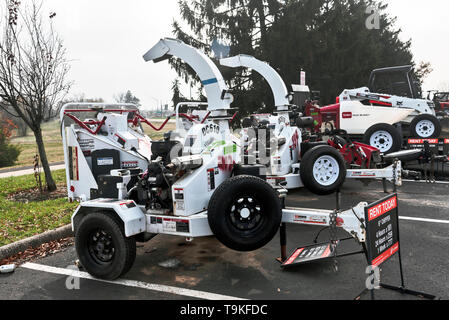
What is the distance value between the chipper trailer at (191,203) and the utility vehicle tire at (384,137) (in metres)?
7.47

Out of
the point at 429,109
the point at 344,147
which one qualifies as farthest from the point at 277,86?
the point at 429,109

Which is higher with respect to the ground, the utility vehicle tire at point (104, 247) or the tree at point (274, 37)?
the tree at point (274, 37)

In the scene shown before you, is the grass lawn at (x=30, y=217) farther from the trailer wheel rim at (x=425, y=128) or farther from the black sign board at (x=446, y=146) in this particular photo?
the trailer wheel rim at (x=425, y=128)

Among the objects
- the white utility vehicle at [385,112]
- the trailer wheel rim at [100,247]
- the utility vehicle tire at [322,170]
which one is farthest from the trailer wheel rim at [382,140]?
the trailer wheel rim at [100,247]

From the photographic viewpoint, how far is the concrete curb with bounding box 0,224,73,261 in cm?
546

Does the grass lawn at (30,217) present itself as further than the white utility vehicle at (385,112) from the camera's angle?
No

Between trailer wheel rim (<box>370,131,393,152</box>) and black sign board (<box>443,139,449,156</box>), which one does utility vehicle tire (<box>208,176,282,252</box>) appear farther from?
black sign board (<box>443,139,449,156</box>)

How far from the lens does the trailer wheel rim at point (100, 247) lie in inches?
180

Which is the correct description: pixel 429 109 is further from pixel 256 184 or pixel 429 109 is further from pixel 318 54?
pixel 256 184

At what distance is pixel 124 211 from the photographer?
14.6ft

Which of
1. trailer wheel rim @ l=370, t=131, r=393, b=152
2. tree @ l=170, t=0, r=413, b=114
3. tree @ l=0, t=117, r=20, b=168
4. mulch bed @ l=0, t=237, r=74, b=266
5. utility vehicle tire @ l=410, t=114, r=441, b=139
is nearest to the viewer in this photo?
mulch bed @ l=0, t=237, r=74, b=266

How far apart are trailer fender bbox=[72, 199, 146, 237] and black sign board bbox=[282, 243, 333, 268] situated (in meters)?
1.92

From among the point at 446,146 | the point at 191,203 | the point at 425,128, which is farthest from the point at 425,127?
the point at 191,203

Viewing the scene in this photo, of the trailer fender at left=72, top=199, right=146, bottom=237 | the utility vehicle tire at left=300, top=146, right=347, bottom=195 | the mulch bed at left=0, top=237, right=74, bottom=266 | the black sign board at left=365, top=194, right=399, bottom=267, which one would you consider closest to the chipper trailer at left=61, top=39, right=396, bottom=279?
the trailer fender at left=72, top=199, right=146, bottom=237
